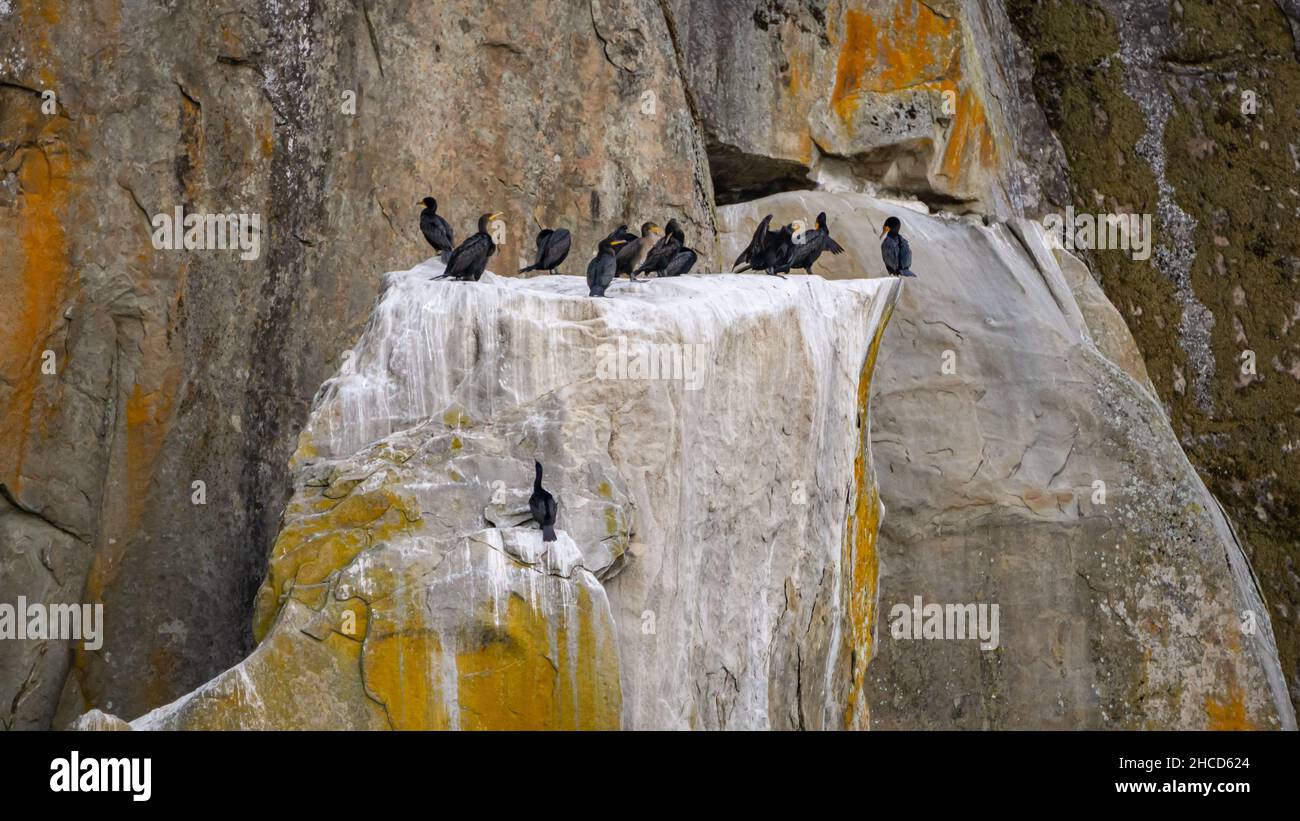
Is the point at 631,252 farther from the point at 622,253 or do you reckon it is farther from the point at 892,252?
the point at 892,252

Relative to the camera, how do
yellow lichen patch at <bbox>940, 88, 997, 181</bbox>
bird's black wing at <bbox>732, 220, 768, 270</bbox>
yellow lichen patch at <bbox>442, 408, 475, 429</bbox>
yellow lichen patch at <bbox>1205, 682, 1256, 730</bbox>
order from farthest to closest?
1. yellow lichen patch at <bbox>940, 88, 997, 181</bbox>
2. yellow lichen patch at <bbox>1205, 682, 1256, 730</bbox>
3. bird's black wing at <bbox>732, 220, 768, 270</bbox>
4. yellow lichen patch at <bbox>442, 408, 475, 429</bbox>

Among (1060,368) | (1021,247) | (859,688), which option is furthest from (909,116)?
(859,688)

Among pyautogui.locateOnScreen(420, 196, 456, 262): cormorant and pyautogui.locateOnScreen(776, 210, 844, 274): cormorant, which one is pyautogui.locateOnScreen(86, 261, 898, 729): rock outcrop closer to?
pyautogui.locateOnScreen(776, 210, 844, 274): cormorant

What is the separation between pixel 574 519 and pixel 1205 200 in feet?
44.0

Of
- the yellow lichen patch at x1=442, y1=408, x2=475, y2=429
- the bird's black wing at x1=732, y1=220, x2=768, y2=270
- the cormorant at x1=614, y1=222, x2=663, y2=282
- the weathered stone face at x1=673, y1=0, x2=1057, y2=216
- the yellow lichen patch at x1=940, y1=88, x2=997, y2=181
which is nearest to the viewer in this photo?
the yellow lichen patch at x1=442, y1=408, x2=475, y2=429

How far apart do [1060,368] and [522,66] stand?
637 cm

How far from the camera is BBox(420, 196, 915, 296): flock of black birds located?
14.8 metres

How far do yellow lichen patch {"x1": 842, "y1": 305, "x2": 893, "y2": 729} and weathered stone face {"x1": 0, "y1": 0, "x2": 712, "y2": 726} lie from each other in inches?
173

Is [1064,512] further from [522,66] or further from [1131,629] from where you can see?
[522,66]

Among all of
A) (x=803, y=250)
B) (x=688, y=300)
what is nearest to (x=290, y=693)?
(x=688, y=300)

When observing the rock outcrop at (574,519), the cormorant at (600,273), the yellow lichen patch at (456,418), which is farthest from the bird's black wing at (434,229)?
the yellow lichen patch at (456,418)

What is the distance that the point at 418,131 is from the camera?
19.0 meters

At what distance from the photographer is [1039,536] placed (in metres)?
21.2

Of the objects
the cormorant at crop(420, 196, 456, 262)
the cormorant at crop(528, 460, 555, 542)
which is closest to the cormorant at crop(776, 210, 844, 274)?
the cormorant at crop(420, 196, 456, 262)
